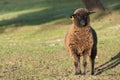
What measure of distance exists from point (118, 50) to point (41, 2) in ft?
87.9

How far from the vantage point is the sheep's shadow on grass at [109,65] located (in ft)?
43.3

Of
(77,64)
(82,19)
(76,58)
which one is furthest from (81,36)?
(77,64)

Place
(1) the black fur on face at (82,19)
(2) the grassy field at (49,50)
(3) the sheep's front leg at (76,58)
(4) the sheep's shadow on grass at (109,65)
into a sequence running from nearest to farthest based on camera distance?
(1) the black fur on face at (82,19), (3) the sheep's front leg at (76,58), (2) the grassy field at (49,50), (4) the sheep's shadow on grass at (109,65)

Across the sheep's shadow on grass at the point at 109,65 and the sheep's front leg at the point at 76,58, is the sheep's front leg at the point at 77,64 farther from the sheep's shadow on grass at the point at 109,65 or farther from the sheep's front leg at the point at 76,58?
the sheep's shadow on grass at the point at 109,65

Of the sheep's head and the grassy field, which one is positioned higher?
the sheep's head

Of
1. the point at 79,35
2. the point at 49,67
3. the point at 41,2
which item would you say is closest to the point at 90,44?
the point at 79,35

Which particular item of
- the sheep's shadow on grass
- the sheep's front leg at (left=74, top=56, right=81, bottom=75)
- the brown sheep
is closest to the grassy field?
the sheep's shadow on grass

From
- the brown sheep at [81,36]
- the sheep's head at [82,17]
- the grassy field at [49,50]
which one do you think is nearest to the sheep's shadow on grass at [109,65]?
the grassy field at [49,50]

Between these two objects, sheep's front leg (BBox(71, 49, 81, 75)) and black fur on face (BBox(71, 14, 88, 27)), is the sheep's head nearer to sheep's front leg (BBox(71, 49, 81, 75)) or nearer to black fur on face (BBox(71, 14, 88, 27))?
black fur on face (BBox(71, 14, 88, 27))

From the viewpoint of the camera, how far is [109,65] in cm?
1390

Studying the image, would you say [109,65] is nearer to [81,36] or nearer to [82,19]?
[81,36]

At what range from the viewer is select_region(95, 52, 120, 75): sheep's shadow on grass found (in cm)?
A: 1320

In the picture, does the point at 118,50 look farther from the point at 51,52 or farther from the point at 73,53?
the point at 73,53

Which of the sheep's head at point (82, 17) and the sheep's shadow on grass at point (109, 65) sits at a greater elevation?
the sheep's head at point (82, 17)
